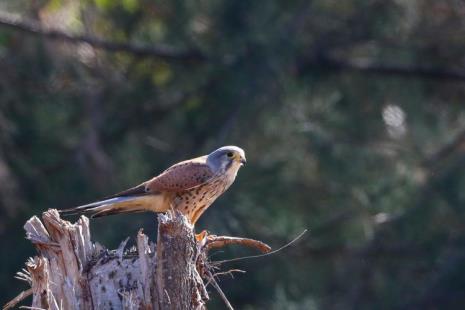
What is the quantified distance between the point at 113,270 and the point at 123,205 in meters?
1.98

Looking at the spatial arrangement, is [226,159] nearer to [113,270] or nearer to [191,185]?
[191,185]

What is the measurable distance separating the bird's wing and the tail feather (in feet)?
0.20

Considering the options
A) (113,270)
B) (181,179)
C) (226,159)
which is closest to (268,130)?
(226,159)

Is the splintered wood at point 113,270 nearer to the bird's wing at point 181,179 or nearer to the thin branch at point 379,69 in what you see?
the bird's wing at point 181,179

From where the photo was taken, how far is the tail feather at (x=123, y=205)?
5.90 m

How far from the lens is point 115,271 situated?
13.6 feet

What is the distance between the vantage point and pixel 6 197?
36.7 ft

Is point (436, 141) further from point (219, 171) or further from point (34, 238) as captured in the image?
point (34, 238)

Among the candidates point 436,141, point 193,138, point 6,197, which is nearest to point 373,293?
point 436,141

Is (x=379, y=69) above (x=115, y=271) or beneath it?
above

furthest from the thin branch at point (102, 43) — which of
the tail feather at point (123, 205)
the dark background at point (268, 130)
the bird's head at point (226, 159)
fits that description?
the tail feather at point (123, 205)

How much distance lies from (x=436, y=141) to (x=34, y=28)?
13.2ft

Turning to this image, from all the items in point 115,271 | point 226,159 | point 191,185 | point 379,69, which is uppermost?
point 379,69

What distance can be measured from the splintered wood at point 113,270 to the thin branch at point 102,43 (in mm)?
7274
